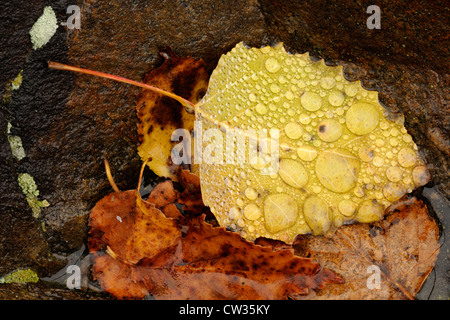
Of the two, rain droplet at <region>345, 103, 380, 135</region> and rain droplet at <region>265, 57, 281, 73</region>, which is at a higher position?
rain droplet at <region>265, 57, 281, 73</region>

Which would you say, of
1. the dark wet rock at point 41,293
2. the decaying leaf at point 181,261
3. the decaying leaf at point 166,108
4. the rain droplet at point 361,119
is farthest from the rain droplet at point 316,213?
the dark wet rock at point 41,293

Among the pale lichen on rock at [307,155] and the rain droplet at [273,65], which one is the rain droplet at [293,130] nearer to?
the pale lichen on rock at [307,155]

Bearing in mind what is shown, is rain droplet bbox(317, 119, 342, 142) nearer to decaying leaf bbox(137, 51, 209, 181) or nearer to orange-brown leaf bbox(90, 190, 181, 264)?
decaying leaf bbox(137, 51, 209, 181)

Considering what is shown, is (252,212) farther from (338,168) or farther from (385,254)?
(385,254)

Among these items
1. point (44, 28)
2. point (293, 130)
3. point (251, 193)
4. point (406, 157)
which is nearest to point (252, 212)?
point (251, 193)

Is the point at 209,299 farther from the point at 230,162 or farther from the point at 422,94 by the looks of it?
the point at 422,94

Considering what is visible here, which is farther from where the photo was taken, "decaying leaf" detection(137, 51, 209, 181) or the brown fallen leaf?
"decaying leaf" detection(137, 51, 209, 181)

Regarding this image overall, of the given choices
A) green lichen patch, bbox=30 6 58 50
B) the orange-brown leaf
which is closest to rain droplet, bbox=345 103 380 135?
the orange-brown leaf
